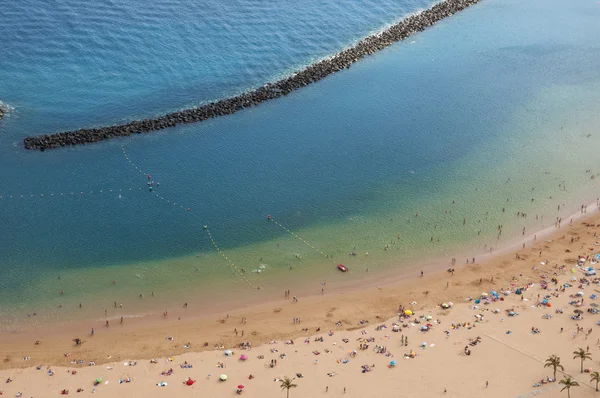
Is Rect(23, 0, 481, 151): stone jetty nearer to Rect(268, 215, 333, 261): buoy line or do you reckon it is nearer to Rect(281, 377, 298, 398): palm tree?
Rect(268, 215, 333, 261): buoy line

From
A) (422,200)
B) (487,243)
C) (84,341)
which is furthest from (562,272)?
(84,341)

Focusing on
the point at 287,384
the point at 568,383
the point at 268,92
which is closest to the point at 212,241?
the point at 287,384

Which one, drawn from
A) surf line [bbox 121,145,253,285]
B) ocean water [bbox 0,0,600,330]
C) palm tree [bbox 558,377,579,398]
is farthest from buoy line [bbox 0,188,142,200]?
palm tree [bbox 558,377,579,398]

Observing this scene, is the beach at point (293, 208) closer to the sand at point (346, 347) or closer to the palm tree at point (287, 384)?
the sand at point (346, 347)

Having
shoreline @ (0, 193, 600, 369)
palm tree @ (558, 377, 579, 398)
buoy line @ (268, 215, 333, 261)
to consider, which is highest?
palm tree @ (558, 377, 579, 398)

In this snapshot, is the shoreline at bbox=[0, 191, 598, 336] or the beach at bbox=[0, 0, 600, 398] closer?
the beach at bbox=[0, 0, 600, 398]

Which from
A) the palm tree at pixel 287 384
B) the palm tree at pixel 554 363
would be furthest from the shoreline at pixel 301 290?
the palm tree at pixel 554 363

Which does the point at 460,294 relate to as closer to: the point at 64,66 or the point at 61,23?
the point at 64,66

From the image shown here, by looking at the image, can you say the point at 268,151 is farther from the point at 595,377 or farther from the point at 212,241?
the point at 595,377
